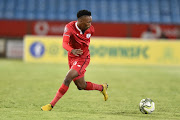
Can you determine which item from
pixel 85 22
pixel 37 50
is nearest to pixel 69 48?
pixel 85 22

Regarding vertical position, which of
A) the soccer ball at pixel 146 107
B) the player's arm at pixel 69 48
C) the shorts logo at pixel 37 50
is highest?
the player's arm at pixel 69 48

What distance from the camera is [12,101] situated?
23.2 feet

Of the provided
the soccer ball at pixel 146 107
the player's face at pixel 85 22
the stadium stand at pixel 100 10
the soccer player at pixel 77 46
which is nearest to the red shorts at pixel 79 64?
the soccer player at pixel 77 46

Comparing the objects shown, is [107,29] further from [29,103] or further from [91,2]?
[29,103]

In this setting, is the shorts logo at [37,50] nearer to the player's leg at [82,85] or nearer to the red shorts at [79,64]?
the player's leg at [82,85]

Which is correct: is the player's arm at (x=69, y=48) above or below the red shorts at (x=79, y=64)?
above

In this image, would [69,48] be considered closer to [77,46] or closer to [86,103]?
[77,46]

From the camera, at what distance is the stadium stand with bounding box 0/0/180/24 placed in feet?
78.3

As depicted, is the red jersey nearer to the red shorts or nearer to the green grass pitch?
the red shorts

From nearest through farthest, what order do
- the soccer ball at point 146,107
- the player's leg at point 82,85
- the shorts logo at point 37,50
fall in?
the soccer ball at point 146,107
the player's leg at point 82,85
the shorts logo at point 37,50

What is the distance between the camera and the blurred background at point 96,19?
22.2 m

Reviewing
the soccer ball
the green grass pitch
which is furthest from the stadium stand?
the soccer ball

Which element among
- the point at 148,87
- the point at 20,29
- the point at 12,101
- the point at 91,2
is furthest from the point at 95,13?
the point at 12,101

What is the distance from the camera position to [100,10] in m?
24.4
